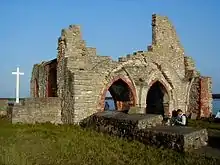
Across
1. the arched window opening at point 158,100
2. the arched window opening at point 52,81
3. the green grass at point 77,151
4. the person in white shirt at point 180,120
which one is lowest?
the green grass at point 77,151

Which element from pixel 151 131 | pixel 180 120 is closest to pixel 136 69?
pixel 180 120

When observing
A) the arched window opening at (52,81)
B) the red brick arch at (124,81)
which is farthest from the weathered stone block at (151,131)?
the arched window opening at (52,81)

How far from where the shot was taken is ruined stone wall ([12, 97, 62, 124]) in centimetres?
1630

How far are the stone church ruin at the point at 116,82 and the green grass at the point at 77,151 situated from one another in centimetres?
319

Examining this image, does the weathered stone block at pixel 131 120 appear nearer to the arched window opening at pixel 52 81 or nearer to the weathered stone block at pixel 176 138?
the weathered stone block at pixel 176 138

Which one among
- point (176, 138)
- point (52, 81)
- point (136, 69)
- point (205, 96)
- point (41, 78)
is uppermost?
point (136, 69)

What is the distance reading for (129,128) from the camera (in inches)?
499

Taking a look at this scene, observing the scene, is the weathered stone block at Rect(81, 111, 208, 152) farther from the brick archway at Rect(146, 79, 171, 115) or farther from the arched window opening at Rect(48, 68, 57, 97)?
the brick archway at Rect(146, 79, 171, 115)

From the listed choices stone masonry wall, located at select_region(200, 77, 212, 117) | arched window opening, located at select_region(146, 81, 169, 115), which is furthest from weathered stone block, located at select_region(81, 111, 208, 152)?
stone masonry wall, located at select_region(200, 77, 212, 117)

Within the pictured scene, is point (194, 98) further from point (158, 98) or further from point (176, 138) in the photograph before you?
point (176, 138)

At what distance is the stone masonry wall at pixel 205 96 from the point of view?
73.9 feet

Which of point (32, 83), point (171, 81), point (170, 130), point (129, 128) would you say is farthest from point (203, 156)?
point (32, 83)

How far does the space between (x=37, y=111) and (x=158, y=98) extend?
8.48 meters

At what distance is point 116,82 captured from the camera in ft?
65.3
